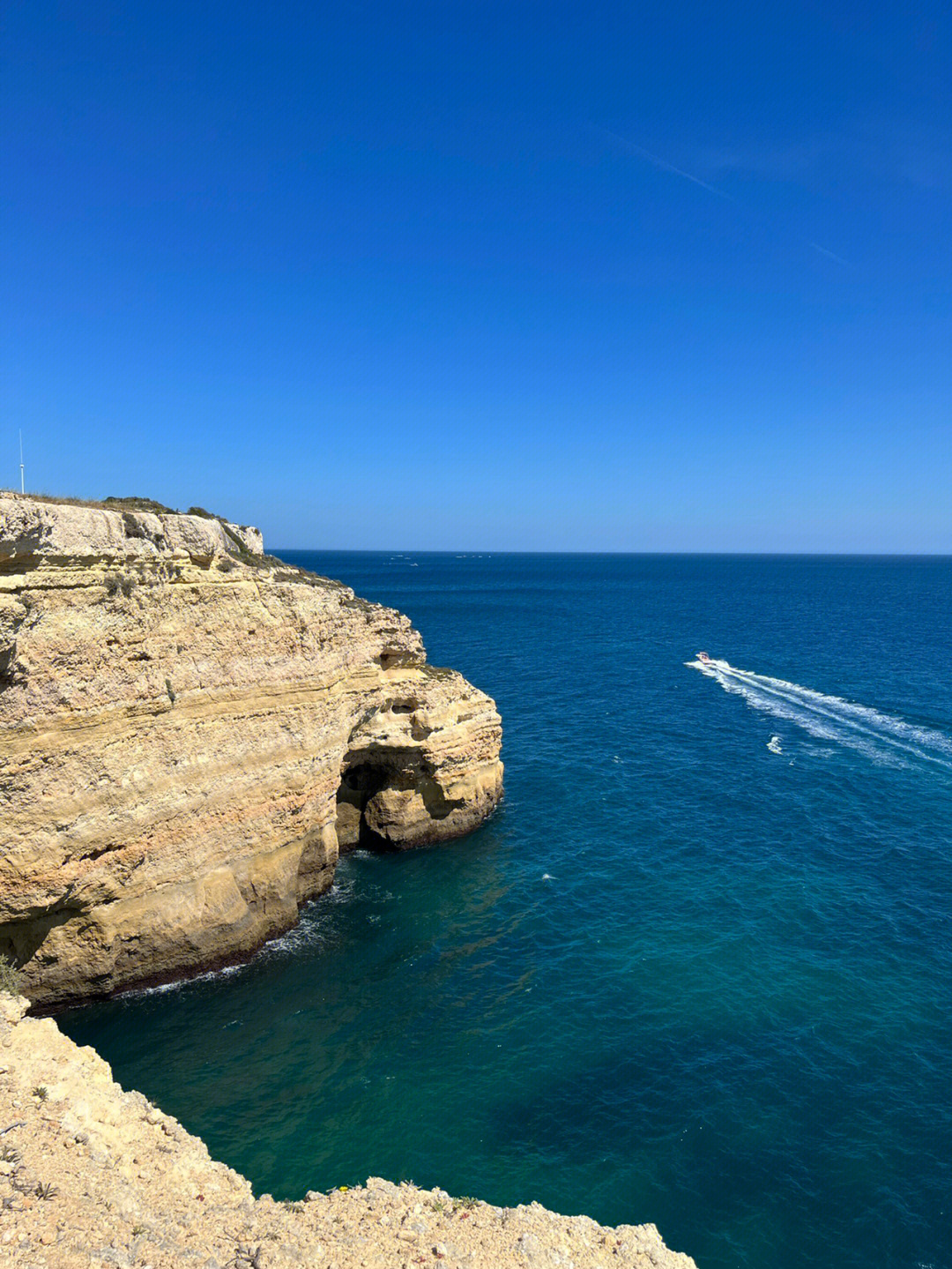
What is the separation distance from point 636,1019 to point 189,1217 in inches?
→ 566

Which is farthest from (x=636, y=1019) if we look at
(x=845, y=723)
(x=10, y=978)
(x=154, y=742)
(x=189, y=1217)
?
(x=845, y=723)

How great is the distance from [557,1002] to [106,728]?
15.8 metres

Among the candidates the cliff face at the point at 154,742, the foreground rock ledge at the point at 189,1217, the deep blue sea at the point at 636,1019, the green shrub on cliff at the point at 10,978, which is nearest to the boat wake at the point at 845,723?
the deep blue sea at the point at 636,1019

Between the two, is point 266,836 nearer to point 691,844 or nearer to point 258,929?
point 258,929

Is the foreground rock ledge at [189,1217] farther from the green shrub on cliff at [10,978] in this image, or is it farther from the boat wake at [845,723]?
the boat wake at [845,723]

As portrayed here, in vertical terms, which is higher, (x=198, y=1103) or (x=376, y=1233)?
(x=376, y=1233)

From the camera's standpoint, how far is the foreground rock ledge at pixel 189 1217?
10578 mm

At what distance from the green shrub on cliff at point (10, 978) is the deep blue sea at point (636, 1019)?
6.08 ft

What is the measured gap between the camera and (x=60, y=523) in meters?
21.4

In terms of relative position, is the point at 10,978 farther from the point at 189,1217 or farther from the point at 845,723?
the point at 845,723

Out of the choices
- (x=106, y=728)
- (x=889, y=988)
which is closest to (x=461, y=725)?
(x=106, y=728)

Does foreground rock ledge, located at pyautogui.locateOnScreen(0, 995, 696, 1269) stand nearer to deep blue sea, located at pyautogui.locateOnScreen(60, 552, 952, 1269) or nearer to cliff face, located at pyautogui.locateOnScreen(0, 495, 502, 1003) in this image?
deep blue sea, located at pyautogui.locateOnScreen(60, 552, 952, 1269)

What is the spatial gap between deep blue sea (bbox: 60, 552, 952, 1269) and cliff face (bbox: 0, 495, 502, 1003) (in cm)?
198

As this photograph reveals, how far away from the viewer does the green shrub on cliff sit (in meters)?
19.4
